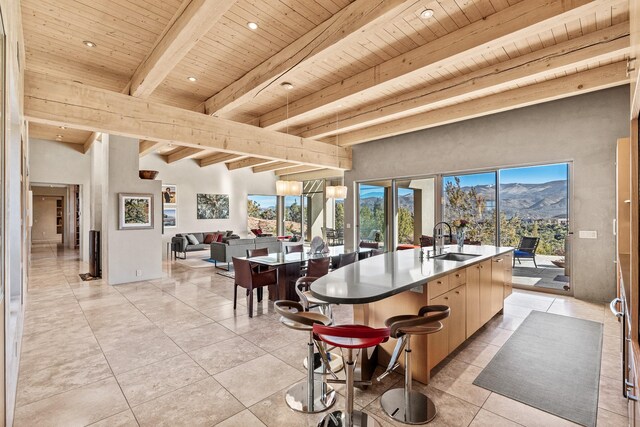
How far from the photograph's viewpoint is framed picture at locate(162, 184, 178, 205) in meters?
10.6

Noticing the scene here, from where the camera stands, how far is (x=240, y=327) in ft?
12.7

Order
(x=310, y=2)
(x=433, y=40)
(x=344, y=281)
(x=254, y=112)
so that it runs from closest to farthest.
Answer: (x=344, y=281)
(x=310, y=2)
(x=433, y=40)
(x=254, y=112)

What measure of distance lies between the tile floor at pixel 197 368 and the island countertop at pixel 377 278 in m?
0.90

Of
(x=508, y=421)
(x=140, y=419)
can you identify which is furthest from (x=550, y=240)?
(x=140, y=419)

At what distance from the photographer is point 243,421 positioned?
214 centimetres

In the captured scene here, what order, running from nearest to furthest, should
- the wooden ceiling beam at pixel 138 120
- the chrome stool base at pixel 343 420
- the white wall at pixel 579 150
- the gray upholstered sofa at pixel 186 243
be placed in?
the chrome stool base at pixel 343 420
the wooden ceiling beam at pixel 138 120
the white wall at pixel 579 150
the gray upholstered sofa at pixel 186 243

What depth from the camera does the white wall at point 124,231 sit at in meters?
6.26

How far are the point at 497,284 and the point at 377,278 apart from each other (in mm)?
2415

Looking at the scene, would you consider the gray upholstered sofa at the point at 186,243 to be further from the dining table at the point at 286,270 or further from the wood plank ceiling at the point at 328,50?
the wood plank ceiling at the point at 328,50

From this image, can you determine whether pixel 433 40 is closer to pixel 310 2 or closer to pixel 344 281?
pixel 310 2

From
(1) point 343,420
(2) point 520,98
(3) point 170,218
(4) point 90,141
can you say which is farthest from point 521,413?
(3) point 170,218

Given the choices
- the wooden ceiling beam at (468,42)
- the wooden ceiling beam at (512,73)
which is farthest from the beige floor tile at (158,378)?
the wooden ceiling beam at (512,73)

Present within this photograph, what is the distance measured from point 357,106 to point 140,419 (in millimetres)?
5408

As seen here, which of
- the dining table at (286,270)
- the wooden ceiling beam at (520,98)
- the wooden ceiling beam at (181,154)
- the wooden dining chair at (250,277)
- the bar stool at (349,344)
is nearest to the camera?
the bar stool at (349,344)
